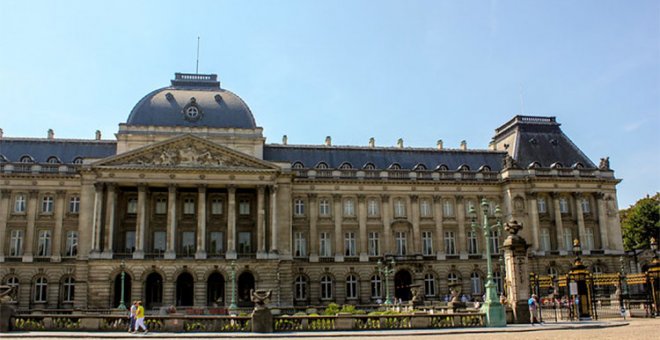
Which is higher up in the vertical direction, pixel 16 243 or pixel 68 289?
pixel 16 243

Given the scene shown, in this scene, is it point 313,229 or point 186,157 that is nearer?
point 186,157

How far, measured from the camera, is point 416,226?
2539 inches

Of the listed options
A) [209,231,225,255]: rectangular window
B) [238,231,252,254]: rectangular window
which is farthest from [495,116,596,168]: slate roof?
[209,231,225,255]: rectangular window

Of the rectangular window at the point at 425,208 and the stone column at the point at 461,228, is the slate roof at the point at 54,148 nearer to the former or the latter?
the rectangular window at the point at 425,208

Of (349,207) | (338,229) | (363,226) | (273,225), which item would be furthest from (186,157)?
(363,226)

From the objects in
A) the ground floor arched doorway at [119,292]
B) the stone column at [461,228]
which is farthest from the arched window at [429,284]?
the ground floor arched doorway at [119,292]

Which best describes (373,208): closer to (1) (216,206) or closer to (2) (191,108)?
(1) (216,206)

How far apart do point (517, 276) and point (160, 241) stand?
37730 millimetres

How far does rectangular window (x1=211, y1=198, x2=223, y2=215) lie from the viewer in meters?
61.5

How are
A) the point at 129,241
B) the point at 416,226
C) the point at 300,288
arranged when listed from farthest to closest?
the point at 416,226 → the point at 300,288 → the point at 129,241

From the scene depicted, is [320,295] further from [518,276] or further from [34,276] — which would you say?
[518,276]

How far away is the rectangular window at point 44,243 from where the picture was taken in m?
59.2

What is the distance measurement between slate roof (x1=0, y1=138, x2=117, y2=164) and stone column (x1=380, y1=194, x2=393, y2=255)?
1121 inches

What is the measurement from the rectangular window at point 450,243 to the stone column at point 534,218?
8069mm
